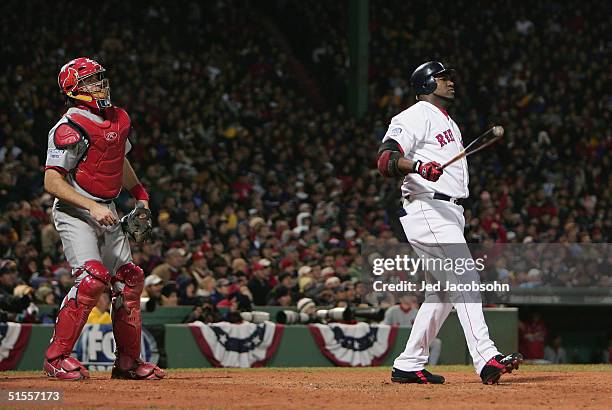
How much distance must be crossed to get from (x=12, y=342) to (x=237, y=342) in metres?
2.53

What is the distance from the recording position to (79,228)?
8008mm

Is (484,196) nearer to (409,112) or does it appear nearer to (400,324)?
(400,324)

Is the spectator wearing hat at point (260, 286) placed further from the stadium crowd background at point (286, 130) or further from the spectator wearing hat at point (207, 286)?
the spectator wearing hat at point (207, 286)

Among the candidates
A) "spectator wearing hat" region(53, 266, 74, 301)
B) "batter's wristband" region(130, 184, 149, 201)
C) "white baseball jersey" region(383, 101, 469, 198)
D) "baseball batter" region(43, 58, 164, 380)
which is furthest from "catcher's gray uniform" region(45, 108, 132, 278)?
"spectator wearing hat" region(53, 266, 74, 301)

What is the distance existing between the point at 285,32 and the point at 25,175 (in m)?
12.5

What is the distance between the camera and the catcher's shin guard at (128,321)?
816cm

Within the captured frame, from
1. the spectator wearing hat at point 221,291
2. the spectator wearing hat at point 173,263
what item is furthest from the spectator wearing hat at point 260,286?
the spectator wearing hat at point 221,291

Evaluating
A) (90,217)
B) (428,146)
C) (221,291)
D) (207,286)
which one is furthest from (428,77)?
(207,286)

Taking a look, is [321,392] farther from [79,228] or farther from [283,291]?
[283,291]

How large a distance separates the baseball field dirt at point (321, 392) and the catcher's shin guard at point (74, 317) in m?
0.13

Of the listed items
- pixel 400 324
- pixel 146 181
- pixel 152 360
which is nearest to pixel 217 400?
pixel 152 360

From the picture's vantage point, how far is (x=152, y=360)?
42.2 feet

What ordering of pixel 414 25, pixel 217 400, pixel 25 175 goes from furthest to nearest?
pixel 414 25, pixel 25 175, pixel 217 400

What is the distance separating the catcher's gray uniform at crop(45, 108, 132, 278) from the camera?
7969 mm
